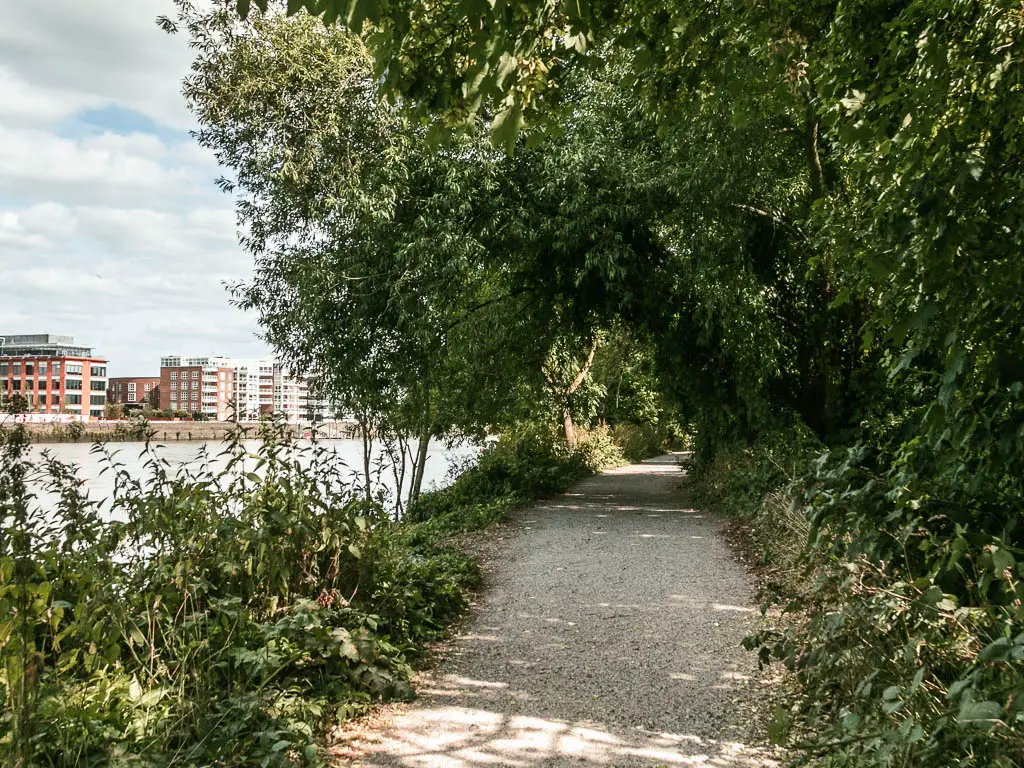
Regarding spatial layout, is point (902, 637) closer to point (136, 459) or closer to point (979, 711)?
point (979, 711)

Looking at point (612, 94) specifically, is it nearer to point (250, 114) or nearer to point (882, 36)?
point (250, 114)

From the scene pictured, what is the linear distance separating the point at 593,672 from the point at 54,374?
5.80 metres

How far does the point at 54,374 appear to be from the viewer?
775 cm

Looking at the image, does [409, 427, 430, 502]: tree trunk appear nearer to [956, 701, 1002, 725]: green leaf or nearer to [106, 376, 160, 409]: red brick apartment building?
[106, 376, 160, 409]: red brick apartment building

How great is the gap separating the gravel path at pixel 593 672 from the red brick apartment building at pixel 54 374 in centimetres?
264

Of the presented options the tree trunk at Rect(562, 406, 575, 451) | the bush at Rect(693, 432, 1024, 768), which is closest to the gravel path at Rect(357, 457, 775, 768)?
the bush at Rect(693, 432, 1024, 768)

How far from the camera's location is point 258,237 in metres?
12.9

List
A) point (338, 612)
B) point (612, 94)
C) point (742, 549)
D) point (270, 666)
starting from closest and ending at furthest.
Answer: point (270, 666)
point (338, 612)
point (742, 549)
point (612, 94)

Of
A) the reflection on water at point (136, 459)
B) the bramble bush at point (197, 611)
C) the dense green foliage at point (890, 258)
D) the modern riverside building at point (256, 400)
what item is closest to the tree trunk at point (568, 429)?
the modern riverside building at point (256, 400)

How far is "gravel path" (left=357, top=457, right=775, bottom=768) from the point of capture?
3945 mm

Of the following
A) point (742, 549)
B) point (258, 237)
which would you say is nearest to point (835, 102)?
point (742, 549)

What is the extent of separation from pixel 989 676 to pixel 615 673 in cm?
266

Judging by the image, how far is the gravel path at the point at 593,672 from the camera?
3945 millimetres

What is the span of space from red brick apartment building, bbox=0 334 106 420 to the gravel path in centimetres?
264
